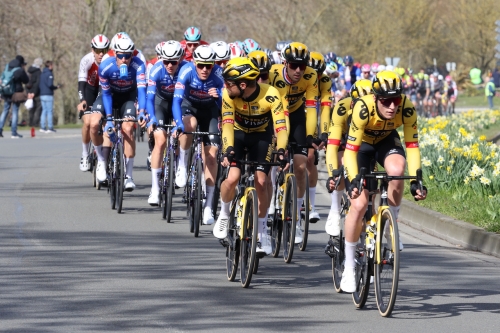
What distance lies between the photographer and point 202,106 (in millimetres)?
13133

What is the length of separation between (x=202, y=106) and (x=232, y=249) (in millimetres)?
3938

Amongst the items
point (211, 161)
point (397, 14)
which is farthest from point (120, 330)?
point (397, 14)

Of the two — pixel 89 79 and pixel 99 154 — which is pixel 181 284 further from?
pixel 89 79

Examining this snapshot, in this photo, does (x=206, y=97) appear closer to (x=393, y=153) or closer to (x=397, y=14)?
(x=393, y=153)

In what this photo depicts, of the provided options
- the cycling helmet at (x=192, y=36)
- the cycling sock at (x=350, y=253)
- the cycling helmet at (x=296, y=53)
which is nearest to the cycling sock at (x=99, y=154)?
the cycling helmet at (x=192, y=36)

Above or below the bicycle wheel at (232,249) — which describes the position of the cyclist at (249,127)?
above

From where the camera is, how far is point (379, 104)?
8359 millimetres

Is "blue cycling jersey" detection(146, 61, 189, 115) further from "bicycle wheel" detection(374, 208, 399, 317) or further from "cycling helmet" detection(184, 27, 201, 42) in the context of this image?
"bicycle wheel" detection(374, 208, 399, 317)

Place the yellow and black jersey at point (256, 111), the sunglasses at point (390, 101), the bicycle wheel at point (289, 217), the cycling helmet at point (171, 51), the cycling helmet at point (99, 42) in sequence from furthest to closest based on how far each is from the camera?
the cycling helmet at point (99, 42)
the cycling helmet at point (171, 51)
the bicycle wheel at point (289, 217)
the yellow and black jersey at point (256, 111)
the sunglasses at point (390, 101)

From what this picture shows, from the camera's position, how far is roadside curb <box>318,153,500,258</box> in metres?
11.6

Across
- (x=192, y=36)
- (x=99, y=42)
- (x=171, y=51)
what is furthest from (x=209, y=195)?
(x=99, y=42)

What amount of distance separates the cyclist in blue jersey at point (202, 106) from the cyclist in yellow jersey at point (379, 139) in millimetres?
3695

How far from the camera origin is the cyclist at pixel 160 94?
13.7 meters

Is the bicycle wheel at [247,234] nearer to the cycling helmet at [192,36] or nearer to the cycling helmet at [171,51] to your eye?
the cycling helmet at [171,51]
